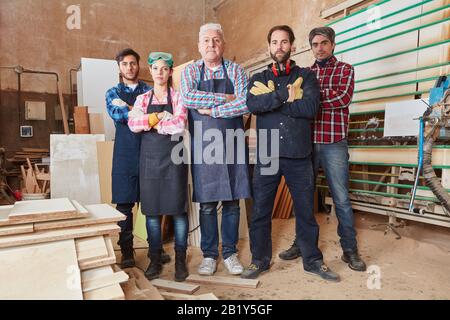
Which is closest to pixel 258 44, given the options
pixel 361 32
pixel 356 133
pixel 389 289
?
pixel 361 32

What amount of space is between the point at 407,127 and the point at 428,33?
896 millimetres

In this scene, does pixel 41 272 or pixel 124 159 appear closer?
pixel 41 272

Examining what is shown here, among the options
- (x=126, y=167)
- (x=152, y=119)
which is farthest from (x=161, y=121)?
(x=126, y=167)

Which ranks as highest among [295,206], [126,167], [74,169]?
[126,167]

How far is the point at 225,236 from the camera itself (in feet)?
7.52

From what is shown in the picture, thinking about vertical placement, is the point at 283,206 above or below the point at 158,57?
below

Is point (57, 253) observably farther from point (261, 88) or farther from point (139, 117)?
point (261, 88)

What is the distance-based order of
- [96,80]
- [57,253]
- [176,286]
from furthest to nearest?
[96,80] → [176,286] → [57,253]

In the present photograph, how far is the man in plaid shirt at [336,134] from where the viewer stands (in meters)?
2.34

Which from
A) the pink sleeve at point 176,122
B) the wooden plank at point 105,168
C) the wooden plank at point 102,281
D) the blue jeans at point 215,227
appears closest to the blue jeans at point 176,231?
the blue jeans at point 215,227

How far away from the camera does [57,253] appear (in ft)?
5.16

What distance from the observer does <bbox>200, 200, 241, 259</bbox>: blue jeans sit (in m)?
2.26

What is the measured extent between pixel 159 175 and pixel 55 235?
2.26 ft

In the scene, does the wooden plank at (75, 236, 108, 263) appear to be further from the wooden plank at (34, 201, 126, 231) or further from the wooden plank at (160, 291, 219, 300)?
the wooden plank at (160, 291, 219, 300)
